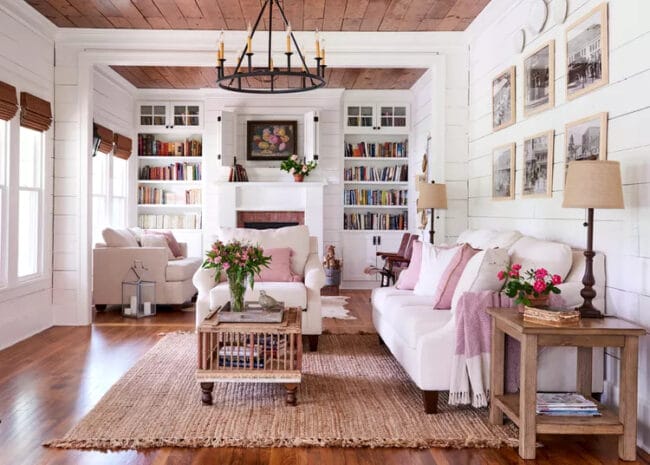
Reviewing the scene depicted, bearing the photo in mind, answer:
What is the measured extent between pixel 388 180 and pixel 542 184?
4.83 m

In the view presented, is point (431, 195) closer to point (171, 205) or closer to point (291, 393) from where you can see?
point (291, 393)

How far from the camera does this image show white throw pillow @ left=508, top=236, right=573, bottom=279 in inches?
137

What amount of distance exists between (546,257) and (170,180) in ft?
21.6

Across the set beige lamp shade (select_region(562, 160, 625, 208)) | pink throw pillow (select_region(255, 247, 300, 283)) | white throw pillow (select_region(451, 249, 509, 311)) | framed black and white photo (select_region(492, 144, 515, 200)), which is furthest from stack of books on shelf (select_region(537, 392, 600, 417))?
pink throw pillow (select_region(255, 247, 300, 283))

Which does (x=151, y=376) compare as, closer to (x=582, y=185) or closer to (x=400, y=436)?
(x=400, y=436)

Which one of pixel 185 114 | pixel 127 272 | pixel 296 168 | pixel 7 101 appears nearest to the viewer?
pixel 7 101

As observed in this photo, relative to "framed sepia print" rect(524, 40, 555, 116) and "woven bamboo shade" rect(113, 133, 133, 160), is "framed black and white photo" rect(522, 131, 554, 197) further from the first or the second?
"woven bamboo shade" rect(113, 133, 133, 160)

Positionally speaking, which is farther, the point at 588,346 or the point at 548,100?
the point at 548,100

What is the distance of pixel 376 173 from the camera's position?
29.8ft

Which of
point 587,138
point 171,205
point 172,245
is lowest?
point 172,245

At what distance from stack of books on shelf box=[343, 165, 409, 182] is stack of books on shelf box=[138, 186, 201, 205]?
7.30 ft

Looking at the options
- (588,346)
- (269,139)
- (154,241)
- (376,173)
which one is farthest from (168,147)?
(588,346)

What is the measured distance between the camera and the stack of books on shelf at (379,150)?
29.7ft

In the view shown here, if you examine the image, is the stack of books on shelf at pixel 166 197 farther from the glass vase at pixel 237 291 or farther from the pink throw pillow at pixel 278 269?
the glass vase at pixel 237 291
